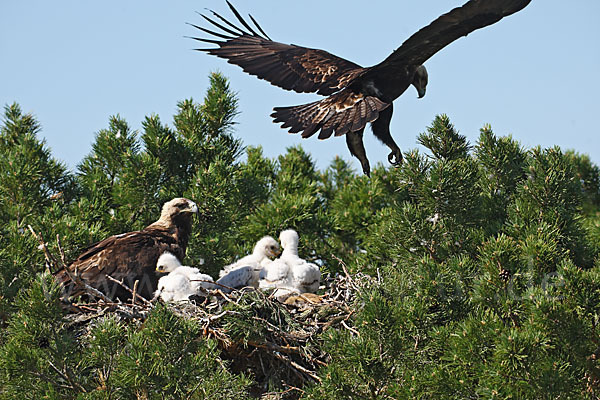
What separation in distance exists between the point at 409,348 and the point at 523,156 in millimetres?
2097

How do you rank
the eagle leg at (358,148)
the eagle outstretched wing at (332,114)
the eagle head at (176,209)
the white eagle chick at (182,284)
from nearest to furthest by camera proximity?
the eagle outstretched wing at (332,114) → the white eagle chick at (182,284) → the eagle leg at (358,148) → the eagle head at (176,209)

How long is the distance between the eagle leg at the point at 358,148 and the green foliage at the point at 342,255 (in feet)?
1.10

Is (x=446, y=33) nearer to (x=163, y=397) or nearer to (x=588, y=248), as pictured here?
(x=588, y=248)

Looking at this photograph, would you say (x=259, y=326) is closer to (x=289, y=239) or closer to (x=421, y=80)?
(x=289, y=239)

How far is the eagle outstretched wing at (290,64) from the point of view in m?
6.25

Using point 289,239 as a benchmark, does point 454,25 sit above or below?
above

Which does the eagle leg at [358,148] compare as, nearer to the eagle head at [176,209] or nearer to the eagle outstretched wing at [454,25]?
the eagle outstretched wing at [454,25]

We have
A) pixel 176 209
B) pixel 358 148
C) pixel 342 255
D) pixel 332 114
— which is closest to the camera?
pixel 332 114

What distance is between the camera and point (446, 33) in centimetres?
533

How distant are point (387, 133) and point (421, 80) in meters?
0.64

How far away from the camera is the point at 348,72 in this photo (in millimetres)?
6258

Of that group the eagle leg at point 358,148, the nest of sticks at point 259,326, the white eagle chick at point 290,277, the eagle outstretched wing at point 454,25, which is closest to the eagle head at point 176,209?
the white eagle chick at point 290,277

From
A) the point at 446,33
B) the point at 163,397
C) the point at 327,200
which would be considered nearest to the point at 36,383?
the point at 163,397

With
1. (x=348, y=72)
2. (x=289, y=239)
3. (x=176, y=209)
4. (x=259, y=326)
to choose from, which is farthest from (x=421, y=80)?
(x=259, y=326)
